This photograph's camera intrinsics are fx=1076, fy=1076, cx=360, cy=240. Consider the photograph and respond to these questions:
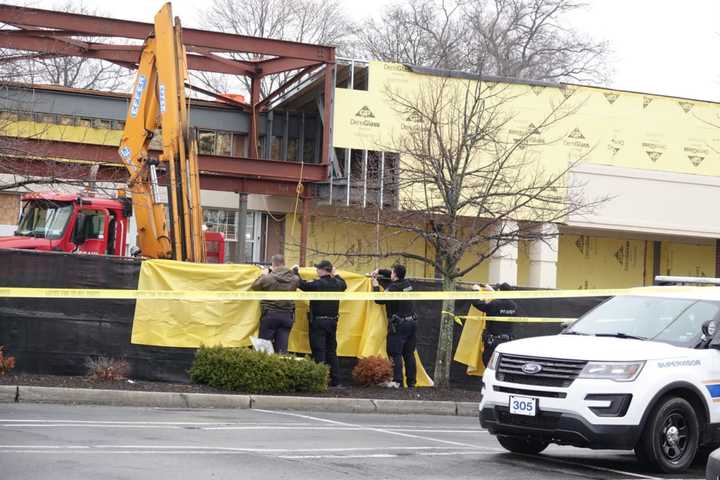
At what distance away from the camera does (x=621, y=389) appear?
31.6ft

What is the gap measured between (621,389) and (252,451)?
3.40 m

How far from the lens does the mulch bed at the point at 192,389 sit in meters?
15.2

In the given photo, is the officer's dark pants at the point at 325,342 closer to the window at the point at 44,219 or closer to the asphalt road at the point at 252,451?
the asphalt road at the point at 252,451

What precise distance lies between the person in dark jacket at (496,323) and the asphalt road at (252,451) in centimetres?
489

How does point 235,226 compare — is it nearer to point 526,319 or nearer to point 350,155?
point 350,155

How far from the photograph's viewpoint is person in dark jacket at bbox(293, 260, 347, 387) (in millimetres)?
17047

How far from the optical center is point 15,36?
96.7 feet

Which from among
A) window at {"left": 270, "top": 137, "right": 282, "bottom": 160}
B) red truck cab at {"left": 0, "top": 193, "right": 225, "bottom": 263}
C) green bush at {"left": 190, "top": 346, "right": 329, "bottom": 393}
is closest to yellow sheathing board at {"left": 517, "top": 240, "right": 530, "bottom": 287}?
window at {"left": 270, "top": 137, "right": 282, "bottom": 160}

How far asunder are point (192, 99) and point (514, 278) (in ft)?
45.9

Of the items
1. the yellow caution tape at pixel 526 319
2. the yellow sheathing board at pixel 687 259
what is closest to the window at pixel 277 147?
the yellow sheathing board at pixel 687 259

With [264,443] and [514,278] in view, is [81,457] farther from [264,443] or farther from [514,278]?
[514,278]

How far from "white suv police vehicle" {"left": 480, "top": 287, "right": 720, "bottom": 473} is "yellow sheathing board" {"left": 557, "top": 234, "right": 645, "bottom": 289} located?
3213cm

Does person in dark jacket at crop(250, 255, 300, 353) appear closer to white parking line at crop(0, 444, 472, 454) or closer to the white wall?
white parking line at crop(0, 444, 472, 454)

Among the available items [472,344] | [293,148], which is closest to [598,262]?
[293,148]
